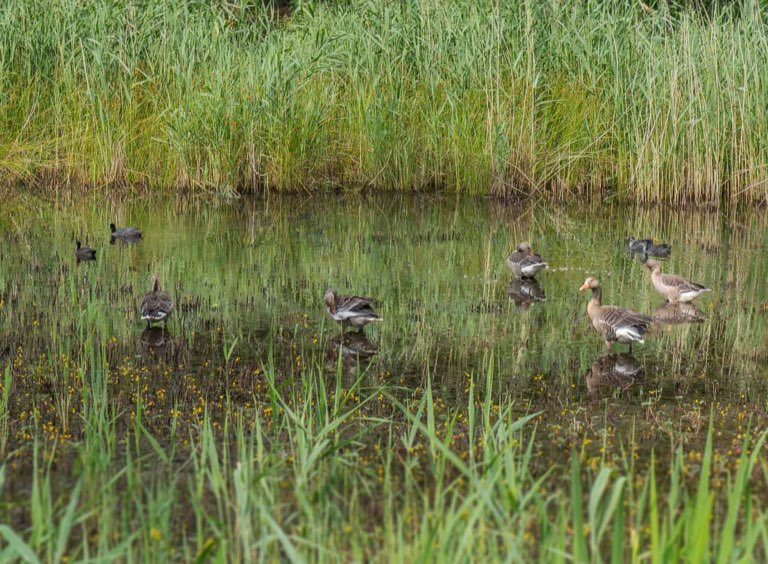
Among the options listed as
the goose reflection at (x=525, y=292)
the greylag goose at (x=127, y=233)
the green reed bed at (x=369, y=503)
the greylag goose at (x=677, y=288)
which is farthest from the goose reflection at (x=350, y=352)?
the greylag goose at (x=127, y=233)

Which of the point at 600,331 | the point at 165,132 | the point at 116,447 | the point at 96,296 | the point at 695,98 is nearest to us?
the point at 116,447

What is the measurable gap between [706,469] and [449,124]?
12510mm

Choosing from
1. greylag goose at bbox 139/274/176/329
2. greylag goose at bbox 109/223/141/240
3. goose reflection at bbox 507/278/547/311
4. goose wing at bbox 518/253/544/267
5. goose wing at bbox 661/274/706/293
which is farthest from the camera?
greylag goose at bbox 109/223/141/240

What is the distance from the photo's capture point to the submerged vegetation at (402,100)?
15.7 meters

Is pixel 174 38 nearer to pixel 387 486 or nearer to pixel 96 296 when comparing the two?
pixel 96 296

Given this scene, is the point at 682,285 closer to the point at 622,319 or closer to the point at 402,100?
the point at 622,319

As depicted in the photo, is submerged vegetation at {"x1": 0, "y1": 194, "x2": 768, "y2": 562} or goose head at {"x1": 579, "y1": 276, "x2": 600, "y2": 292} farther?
goose head at {"x1": 579, "y1": 276, "x2": 600, "y2": 292}

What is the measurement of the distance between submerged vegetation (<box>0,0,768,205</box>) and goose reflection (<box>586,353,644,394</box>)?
795cm

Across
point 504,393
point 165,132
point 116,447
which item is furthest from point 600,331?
point 165,132

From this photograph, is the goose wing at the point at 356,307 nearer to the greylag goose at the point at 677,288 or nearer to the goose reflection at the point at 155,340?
the goose reflection at the point at 155,340

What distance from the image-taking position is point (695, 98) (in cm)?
1533

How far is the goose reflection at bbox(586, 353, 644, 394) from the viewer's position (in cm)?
742

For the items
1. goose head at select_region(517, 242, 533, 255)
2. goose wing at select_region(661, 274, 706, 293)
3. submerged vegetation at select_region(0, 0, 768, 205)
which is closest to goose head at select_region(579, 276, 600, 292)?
goose wing at select_region(661, 274, 706, 293)

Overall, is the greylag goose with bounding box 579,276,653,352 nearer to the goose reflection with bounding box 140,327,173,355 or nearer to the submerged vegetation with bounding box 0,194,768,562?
the submerged vegetation with bounding box 0,194,768,562
